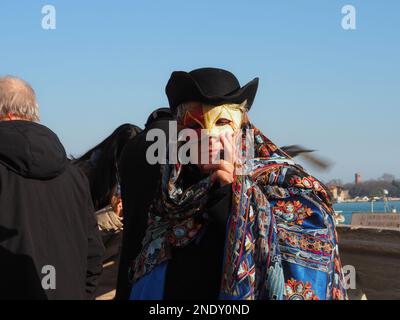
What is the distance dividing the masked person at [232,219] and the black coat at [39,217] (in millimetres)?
347

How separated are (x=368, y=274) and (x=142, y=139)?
1.78m

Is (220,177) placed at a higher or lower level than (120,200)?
higher

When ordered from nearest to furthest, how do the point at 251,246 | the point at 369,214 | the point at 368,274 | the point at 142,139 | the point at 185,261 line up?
1. the point at 251,246
2. the point at 185,261
3. the point at 142,139
4. the point at 368,274
5. the point at 369,214

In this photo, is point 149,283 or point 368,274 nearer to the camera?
point 149,283

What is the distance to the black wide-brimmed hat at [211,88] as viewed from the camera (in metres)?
2.53

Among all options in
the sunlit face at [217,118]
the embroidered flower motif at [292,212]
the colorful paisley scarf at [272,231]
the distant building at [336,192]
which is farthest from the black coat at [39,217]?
the distant building at [336,192]

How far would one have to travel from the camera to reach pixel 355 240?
4.32 meters

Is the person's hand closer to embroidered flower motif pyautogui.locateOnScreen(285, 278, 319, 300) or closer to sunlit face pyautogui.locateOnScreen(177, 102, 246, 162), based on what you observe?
sunlit face pyautogui.locateOnScreen(177, 102, 246, 162)

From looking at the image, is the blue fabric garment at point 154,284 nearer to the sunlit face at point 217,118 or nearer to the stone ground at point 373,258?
the sunlit face at point 217,118

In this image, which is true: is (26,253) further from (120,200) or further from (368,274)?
(368,274)

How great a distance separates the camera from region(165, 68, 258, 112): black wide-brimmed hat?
8.29ft

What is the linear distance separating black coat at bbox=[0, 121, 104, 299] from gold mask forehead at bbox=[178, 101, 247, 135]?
68 cm

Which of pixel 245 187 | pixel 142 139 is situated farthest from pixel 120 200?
pixel 245 187

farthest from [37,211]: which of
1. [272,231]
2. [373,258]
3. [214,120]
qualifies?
[373,258]
